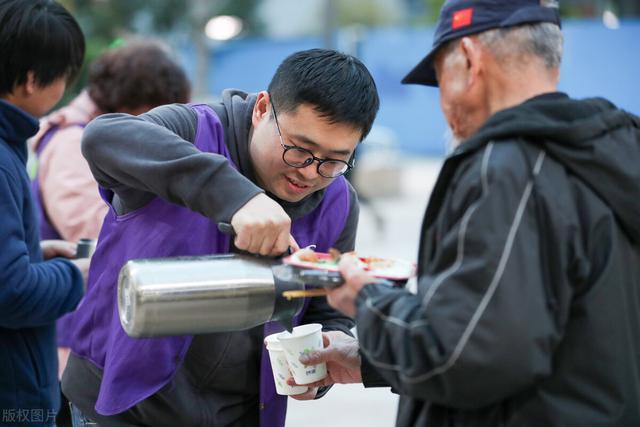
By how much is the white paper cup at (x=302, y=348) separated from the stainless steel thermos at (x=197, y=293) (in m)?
0.19

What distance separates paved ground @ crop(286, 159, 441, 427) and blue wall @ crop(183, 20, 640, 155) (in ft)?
4.67

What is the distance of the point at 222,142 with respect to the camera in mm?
2400

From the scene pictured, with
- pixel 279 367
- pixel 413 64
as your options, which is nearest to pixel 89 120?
pixel 279 367

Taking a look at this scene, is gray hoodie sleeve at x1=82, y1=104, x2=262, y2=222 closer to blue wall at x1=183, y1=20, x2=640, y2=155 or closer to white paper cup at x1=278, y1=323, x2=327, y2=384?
white paper cup at x1=278, y1=323, x2=327, y2=384

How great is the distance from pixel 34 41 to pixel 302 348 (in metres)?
1.34

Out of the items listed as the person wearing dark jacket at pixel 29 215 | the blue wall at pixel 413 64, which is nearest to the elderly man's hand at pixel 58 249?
the person wearing dark jacket at pixel 29 215

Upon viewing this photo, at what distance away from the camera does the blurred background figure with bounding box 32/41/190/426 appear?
11.4 feet

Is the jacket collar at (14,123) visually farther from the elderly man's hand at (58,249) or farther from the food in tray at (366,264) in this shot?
the food in tray at (366,264)

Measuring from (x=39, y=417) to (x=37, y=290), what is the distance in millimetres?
454

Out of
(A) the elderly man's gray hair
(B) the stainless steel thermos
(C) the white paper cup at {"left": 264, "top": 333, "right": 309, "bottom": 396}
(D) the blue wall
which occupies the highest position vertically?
(A) the elderly man's gray hair

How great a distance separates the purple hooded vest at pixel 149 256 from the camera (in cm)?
226

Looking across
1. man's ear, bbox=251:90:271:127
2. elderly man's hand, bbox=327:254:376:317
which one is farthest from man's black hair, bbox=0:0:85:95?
elderly man's hand, bbox=327:254:376:317

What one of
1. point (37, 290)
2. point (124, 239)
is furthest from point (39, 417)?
point (124, 239)

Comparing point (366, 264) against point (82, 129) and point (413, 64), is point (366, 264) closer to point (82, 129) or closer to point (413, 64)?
point (82, 129)
